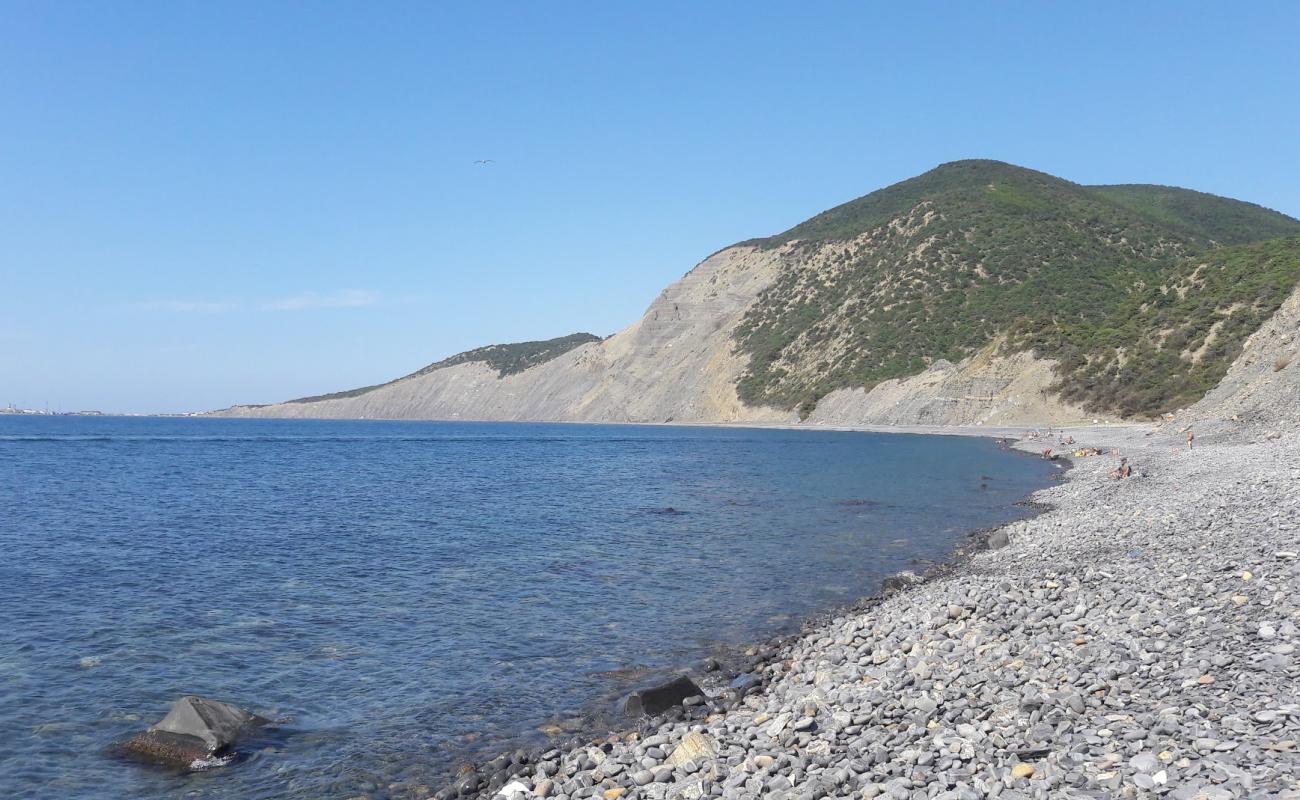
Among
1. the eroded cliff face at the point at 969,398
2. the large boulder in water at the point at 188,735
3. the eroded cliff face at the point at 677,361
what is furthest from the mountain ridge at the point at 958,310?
the large boulder in water at the point at 188,735

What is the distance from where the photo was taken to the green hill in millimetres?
74688

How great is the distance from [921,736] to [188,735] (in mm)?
9371

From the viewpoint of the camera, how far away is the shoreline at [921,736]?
21.5ft

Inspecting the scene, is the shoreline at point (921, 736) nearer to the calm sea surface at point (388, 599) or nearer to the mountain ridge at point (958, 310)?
the calm sea surface at point (388, 599)

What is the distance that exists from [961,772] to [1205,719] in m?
2.10

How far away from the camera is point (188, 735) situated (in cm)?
1123

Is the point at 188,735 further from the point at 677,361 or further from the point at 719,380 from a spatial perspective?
the point at 677,361

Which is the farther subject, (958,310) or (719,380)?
(719,380)

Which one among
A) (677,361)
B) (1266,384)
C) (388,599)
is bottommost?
(388,599)

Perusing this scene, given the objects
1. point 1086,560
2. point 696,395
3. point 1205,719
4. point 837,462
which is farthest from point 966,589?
point 696,395

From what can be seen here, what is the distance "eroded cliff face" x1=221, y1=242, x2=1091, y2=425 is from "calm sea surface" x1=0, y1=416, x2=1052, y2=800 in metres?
44.3

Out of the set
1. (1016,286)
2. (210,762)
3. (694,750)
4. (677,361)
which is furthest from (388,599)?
(677,361)

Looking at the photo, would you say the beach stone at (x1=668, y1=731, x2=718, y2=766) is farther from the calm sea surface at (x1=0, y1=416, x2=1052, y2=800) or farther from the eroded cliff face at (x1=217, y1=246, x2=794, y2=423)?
the eroded cliff face at (x1=217, y1=246, x2=794, y2=423)

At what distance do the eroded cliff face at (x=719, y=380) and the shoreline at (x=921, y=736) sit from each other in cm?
7208
